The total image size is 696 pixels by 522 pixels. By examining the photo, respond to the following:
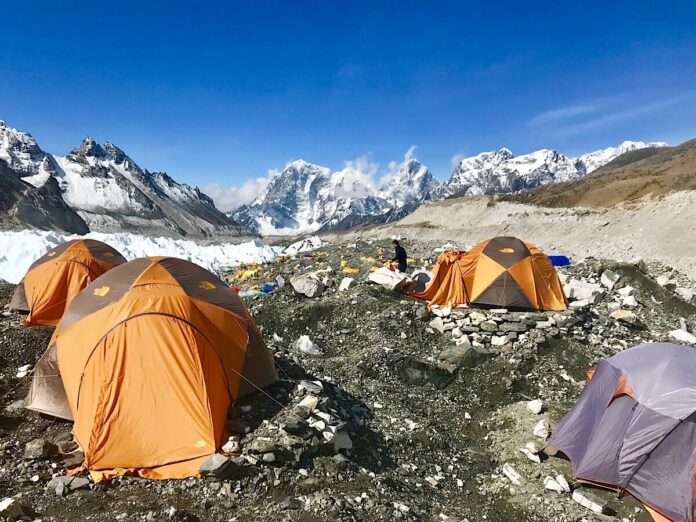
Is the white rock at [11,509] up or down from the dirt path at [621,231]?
down

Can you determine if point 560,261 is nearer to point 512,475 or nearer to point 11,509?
point 512,475

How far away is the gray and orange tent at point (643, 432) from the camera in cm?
624

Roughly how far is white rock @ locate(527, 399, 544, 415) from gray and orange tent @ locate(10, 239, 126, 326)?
43.4ft

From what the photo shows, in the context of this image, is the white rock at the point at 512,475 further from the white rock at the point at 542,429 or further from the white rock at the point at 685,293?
the white rock at the point at 685,293

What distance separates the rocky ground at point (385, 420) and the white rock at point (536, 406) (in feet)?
0.08

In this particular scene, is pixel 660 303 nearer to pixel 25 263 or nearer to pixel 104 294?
pixel 104 294

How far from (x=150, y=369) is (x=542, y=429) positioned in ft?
24.3

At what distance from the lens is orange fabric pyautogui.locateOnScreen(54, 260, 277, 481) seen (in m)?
6.66

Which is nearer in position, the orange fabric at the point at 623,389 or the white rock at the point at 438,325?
the orange fabric at the point at 623,389

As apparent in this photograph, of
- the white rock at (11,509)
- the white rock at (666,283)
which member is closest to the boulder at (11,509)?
the white rock at (11,509)

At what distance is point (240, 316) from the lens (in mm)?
8875

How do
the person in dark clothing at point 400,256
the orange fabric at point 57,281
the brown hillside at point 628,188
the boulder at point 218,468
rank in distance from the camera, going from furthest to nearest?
the brown hillside at point 628,188, the person in dark clothing at point 400,256, the orange fabric at point 57,281, the boulder at point 218,468

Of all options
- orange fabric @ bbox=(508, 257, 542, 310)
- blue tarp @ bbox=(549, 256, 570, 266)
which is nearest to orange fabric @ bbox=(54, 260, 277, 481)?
orange fabric @ bbox=(508, 257, 542, 310)

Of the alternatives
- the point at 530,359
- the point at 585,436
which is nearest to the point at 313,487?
the point at 585,436
